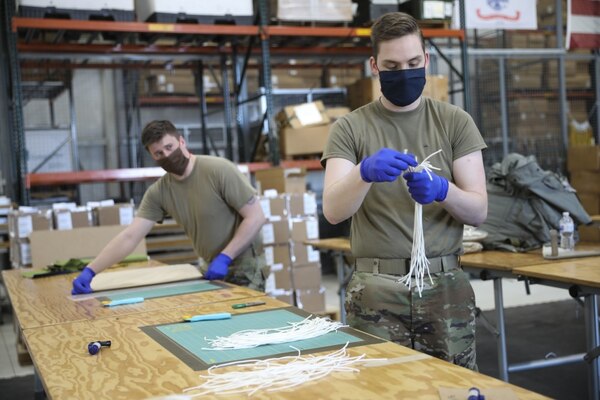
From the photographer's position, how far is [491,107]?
11.7 m

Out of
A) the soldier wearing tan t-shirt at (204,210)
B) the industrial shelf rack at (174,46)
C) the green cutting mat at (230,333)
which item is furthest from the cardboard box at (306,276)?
the green cutting mat at (230,333)

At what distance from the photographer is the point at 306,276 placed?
22.4 ft

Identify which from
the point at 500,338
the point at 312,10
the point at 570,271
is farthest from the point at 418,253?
the point at 312,10

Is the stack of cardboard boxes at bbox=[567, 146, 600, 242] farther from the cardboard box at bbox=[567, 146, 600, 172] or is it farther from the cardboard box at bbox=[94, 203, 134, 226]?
the cardboard box at bbox=[94, 203, 134, 226]

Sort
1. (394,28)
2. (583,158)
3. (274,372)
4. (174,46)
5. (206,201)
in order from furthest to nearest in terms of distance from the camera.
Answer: (583,158) → (174,46) → (206,201) → (394,28) → (274,372)

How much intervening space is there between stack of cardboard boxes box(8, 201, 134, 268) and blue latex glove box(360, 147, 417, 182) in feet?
14.7

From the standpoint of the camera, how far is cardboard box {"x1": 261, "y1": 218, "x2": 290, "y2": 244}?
671cm

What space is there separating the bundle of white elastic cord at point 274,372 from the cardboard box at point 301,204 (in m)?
4.79

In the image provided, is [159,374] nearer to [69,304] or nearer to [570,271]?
[69,304]

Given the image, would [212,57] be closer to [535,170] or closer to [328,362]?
[535,170]

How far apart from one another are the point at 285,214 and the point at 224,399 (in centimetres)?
509

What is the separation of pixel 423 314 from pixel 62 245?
3.88 metres

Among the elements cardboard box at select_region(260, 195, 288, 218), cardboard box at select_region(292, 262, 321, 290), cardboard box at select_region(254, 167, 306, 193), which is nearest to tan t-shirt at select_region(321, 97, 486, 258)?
cardboard box at select_region(260, 195, 288, 218)

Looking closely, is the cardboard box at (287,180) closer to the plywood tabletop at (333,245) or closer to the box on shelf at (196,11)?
the plywood tabletop at (333,245)
